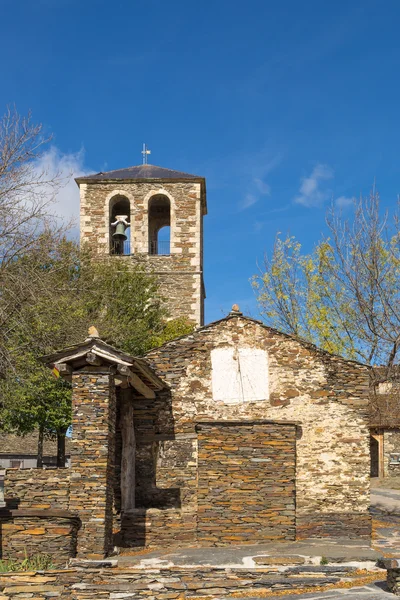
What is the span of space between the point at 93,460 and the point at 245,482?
3.01 metres

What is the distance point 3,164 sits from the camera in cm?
1462

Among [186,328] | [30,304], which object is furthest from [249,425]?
[186,328]

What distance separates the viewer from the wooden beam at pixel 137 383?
10992mm

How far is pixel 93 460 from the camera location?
10.9m

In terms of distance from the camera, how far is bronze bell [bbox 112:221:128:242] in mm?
26742

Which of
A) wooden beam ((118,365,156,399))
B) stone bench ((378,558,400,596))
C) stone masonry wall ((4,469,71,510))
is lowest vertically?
stone bench ((378,558,400,596))

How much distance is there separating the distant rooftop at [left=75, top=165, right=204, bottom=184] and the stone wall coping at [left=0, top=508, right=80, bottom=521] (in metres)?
19.2

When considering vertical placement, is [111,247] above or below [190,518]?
above

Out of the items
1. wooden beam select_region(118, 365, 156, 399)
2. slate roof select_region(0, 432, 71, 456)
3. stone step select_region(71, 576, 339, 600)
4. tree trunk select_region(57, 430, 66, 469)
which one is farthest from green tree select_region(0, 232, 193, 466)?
slate roof select_region(0, 432, 71, 456)

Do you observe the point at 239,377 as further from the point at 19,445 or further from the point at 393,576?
the point at 19,445

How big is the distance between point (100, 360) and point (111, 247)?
17.6m

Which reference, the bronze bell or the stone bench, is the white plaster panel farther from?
the bronze bell

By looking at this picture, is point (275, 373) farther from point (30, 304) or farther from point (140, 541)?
point (30, 304)

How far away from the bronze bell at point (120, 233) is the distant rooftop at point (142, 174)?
7.49ft
